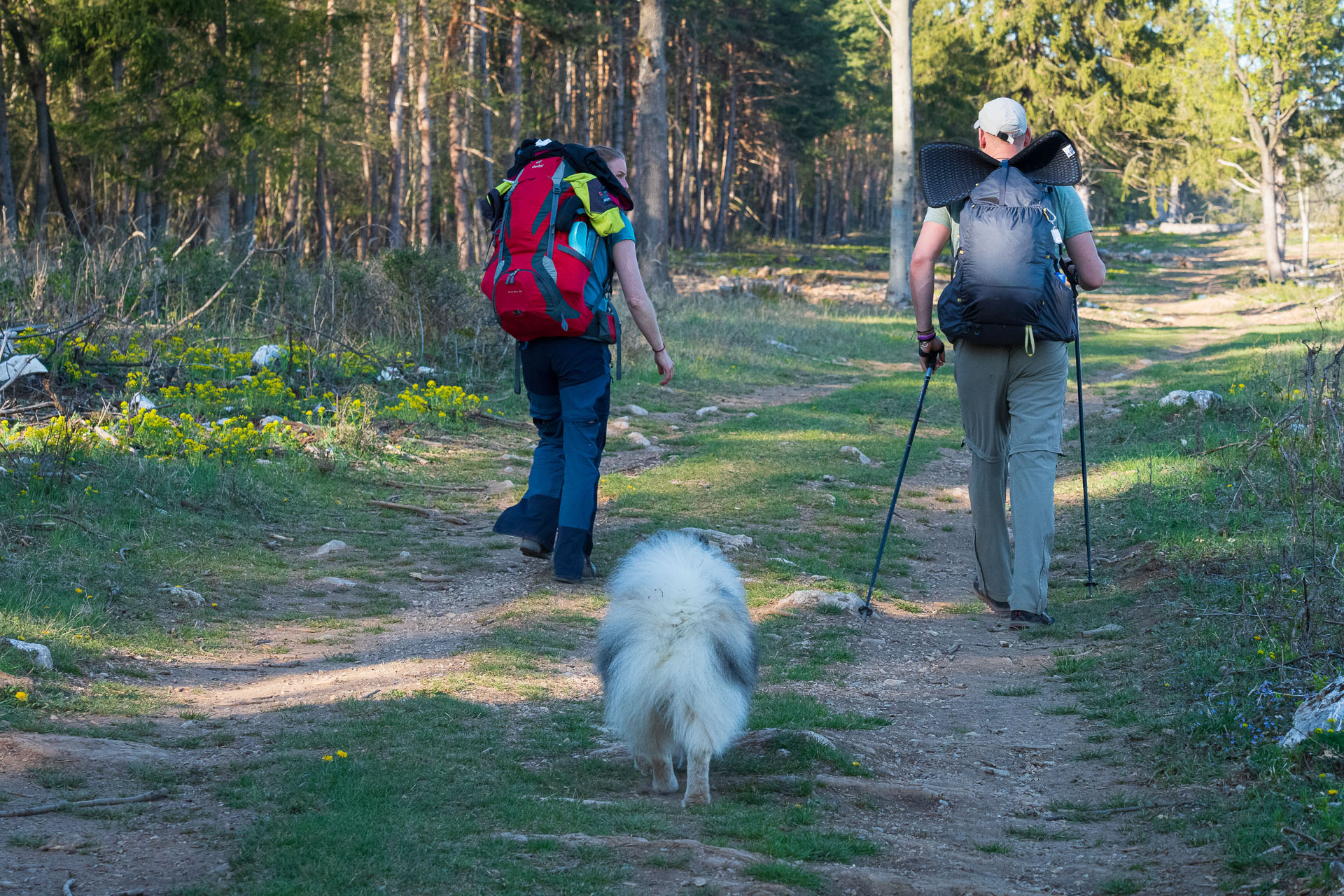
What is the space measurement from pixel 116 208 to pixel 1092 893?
90.7 feet

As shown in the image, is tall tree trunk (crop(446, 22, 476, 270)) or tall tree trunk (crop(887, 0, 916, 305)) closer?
tall tree trunk (crop(887, 0, 916, 305))

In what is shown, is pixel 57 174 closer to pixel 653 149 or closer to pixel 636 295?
pixel 653 149

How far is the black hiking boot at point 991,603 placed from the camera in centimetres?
600

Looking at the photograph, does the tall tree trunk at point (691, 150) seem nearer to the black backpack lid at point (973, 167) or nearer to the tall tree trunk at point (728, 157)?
the tall tree trunk at point (728, 157)

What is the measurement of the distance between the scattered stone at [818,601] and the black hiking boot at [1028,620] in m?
0.80

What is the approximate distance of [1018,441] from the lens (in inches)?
216

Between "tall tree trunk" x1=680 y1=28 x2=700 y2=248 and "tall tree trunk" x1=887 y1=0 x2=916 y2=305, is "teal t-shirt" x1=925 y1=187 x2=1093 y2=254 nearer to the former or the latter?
"tall tree trunk" x1=887 y1=0 x2=916 y2=305

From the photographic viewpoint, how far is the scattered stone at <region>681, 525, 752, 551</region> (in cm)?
688

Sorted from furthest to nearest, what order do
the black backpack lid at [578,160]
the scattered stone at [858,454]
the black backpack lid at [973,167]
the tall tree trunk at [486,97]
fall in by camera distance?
the tall tree trunk at [486,97] → the scattered stone at [858,454] → the black backpack lid at [578,160] → the black backpack lid at [973,167]

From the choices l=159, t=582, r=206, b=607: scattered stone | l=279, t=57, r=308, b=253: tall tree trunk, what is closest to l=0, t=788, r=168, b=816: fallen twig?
l=159, t=582, r=206, b=607: scattered stone

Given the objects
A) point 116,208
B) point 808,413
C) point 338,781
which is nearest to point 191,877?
point 338,781

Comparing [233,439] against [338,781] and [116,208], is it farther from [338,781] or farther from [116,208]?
[116,208]

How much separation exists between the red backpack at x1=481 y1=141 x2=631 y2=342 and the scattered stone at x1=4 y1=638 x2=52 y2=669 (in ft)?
8.23

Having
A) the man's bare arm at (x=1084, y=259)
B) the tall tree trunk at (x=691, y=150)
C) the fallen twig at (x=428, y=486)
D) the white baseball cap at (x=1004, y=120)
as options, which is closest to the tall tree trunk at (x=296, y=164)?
the fallen twig at (x=428, y=486)
